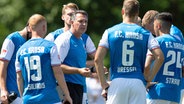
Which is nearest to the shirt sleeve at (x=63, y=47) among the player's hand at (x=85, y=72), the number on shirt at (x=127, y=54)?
the player's hand at (x=85, y=72)

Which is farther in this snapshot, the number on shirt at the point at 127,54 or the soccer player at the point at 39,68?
the number on shirt at the point at 127,54

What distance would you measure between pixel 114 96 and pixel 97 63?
489 mm

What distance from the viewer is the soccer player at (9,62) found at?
15062 millimetres

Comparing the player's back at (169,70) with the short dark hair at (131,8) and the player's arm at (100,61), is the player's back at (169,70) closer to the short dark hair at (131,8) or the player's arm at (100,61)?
→ the short dark hair at (131,8)

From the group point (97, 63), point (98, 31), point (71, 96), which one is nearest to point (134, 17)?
point (97, 63)

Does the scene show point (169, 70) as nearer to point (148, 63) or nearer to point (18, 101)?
point (148, 63)

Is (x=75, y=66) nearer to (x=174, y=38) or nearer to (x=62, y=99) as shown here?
(x=62, y=99)

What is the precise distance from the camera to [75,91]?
15.4 metres

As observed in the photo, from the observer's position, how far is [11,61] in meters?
15.2

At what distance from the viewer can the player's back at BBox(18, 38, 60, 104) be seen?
14.0 m

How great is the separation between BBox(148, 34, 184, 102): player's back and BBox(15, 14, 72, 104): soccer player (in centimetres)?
161

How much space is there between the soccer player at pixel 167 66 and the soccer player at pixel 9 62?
1.83m

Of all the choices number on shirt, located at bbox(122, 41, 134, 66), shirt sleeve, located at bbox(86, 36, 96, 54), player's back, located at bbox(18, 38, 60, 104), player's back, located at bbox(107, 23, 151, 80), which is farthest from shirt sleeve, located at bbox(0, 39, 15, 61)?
number on shirt, located at bbox(122, 41, 134, 66)

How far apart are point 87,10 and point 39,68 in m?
13.1
